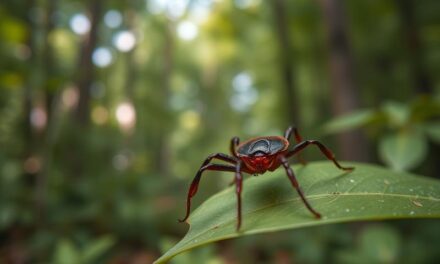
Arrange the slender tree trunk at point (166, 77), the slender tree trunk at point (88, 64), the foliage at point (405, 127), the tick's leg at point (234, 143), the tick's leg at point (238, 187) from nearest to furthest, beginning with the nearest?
the tick's leg at point (238, 187), the tick's leg at point (234, 143), the foliage at point (405, 127), the slender tree trunk at point (88, 64), the slender tree trunk at point (166, 77)

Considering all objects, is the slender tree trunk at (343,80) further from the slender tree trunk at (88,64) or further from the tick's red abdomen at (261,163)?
the slender tree trunk at (88,64)

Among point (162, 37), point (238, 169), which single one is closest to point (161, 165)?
point (162, 37)

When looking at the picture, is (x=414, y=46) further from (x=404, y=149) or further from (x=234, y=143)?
(x=234, y=143)

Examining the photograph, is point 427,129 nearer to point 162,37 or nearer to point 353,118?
point 353,118

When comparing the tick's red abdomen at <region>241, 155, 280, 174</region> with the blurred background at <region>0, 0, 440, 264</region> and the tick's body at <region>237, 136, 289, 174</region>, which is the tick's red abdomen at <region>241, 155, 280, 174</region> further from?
the blurred background at <region>0, 0, 440, 264</region>

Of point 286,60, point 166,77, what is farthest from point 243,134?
point 166,77

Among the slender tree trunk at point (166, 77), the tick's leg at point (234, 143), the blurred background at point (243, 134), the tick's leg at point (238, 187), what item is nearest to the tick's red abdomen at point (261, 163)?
the tick's leg at point (238, 187)
